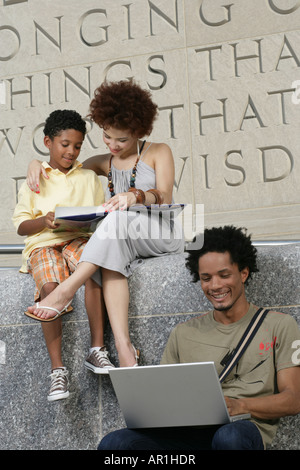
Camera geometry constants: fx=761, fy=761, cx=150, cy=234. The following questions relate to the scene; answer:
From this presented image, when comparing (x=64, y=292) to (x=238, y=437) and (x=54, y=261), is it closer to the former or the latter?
(x=54, y=261)

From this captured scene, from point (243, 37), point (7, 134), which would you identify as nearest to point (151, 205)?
point (243, 37)

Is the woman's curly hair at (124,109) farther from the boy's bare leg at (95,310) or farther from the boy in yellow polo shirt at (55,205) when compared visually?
the boy's bare leg at (95,310)

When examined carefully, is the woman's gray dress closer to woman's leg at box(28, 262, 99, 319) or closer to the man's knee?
woman's leg at box(28, 262, 99, 319)

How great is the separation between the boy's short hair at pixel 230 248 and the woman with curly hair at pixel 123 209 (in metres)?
0.46

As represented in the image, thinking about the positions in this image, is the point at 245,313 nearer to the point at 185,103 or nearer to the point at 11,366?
the point at 11,366

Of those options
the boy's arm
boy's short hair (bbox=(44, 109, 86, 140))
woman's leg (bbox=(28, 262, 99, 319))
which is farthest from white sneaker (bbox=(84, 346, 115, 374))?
boy's short hair (bbox=(44, 109, 86, 140))

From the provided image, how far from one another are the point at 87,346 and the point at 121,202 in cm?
87

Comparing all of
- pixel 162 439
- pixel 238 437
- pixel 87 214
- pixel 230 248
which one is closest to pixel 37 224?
pixel 87 214

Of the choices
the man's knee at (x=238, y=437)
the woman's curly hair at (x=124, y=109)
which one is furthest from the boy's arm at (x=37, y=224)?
the man's knee at (x=238, y=437)

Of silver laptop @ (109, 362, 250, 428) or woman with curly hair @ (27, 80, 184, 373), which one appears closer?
silver laptop @ (109, 362, 250, 428)

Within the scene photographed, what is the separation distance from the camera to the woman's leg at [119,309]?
4.12 metres

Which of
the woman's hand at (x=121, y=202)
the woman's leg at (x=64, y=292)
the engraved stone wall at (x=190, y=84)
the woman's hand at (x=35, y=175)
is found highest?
the engraved stone wall at (x=190, y=84)

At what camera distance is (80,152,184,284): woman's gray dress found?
13.9 ft

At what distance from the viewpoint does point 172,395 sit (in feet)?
11.1
